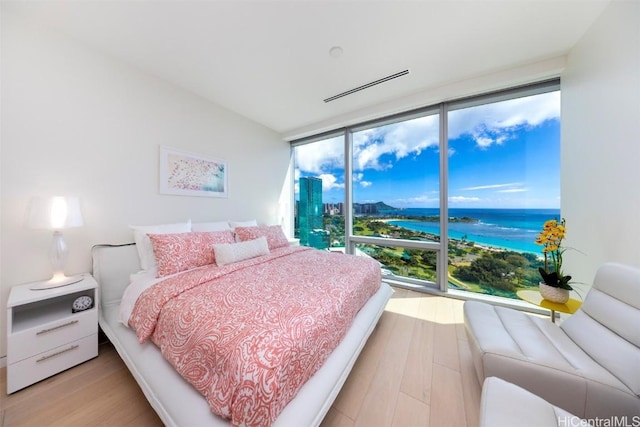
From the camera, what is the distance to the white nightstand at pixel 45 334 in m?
1.28

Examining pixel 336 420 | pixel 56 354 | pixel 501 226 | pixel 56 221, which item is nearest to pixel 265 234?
pixel 56 221

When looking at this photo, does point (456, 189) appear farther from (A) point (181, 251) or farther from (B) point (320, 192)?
(A) point (181, 251)

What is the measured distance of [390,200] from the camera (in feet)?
10.6

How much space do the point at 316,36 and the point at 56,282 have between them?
2932 mm

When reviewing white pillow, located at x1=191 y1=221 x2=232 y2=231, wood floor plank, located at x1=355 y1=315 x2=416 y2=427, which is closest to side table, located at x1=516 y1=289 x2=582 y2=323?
wood floor plank, located at x1=355 y1=315 x2=416 y2=427

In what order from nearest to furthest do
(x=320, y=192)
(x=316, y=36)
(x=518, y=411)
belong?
1. (x=518, y=411)
2. (x=316, y=36)
3. (x=320, y=192)

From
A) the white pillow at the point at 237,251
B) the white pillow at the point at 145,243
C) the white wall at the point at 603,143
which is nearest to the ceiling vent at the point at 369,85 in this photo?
the white wall at the point at 603,143

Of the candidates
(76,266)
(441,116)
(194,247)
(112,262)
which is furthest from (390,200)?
(76,266)

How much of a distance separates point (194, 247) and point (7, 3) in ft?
7.28

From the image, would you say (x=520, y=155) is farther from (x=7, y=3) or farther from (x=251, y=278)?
(x=7, y=3)

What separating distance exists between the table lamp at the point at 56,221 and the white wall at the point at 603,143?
13.2 feet

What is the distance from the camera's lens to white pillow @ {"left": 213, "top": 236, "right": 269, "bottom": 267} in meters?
1.96

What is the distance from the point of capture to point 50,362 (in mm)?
1392

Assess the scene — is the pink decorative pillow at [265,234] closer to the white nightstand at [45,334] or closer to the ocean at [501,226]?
the white nightstand at [45,334]
